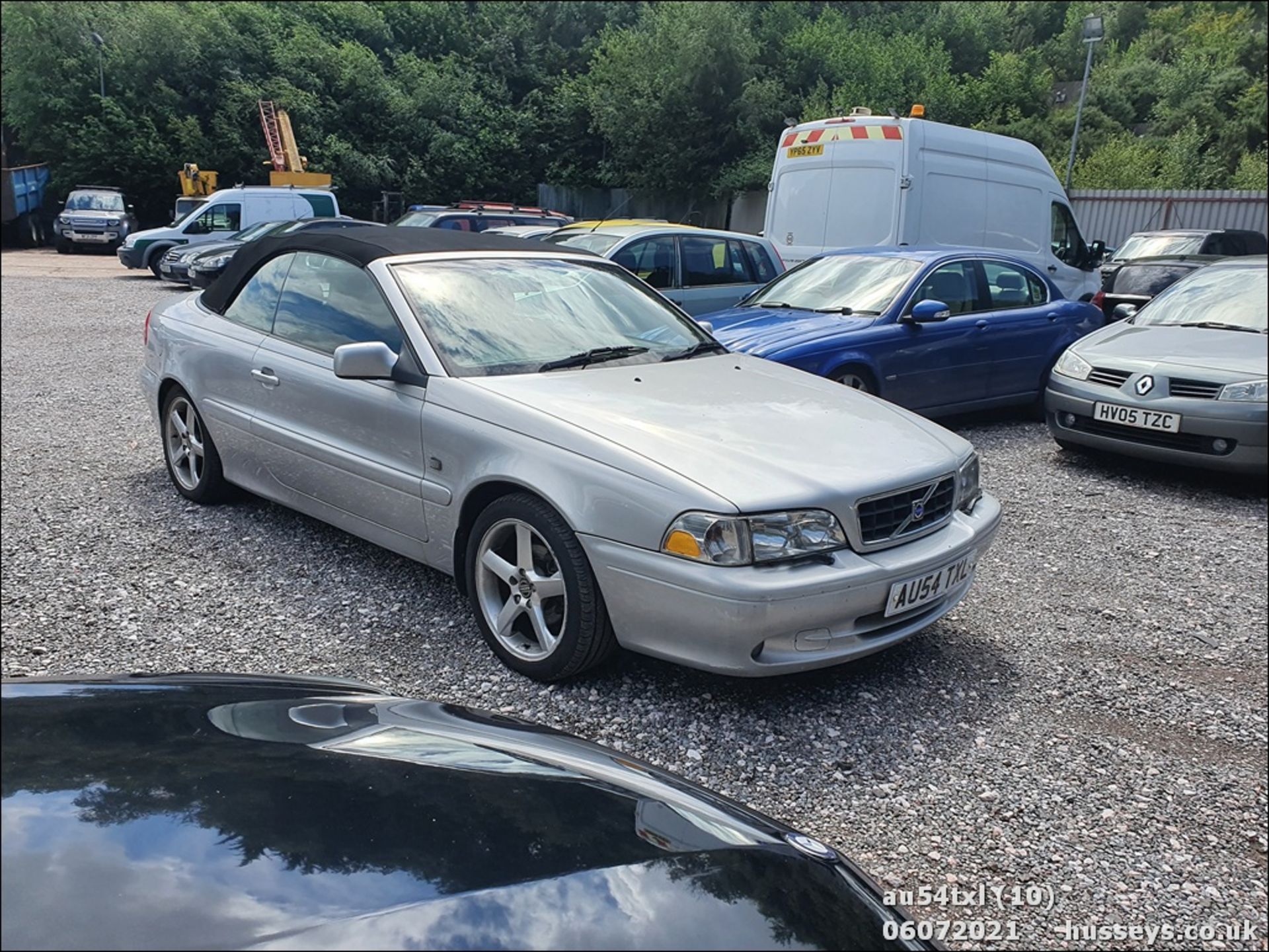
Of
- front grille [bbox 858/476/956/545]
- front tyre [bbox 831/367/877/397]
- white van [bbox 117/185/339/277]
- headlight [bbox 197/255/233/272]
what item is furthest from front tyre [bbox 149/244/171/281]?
front tyre [bbox 831/367/877/397]

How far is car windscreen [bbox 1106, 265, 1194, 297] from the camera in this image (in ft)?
4.75

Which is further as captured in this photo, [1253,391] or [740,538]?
[740,538]

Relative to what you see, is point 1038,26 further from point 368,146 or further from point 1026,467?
point 1026,467

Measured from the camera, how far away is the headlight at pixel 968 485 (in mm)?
3438

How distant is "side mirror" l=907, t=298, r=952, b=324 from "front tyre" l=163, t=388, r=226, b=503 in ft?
13.7

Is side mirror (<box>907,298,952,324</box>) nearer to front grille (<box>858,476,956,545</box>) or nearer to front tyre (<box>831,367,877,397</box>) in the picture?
front tyre (<box>831,367,877,397</box>)

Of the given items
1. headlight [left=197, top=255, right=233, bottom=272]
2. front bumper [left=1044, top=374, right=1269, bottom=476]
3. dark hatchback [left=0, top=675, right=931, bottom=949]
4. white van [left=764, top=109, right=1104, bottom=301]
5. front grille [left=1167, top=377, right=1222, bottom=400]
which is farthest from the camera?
white van [left=764, top=109, right=1104, bottom=301]

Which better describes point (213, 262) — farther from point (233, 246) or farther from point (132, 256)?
point (132, 256)

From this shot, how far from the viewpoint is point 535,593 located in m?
3.17

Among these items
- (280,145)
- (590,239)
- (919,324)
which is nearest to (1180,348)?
(280,145)

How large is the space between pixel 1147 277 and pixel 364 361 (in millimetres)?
2338

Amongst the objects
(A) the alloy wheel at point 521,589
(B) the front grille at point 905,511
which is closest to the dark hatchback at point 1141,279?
(B) the front grille at point 905,511

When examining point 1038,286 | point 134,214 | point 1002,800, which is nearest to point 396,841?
point 1002,800

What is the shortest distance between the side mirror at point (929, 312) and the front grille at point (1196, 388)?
4124mm
